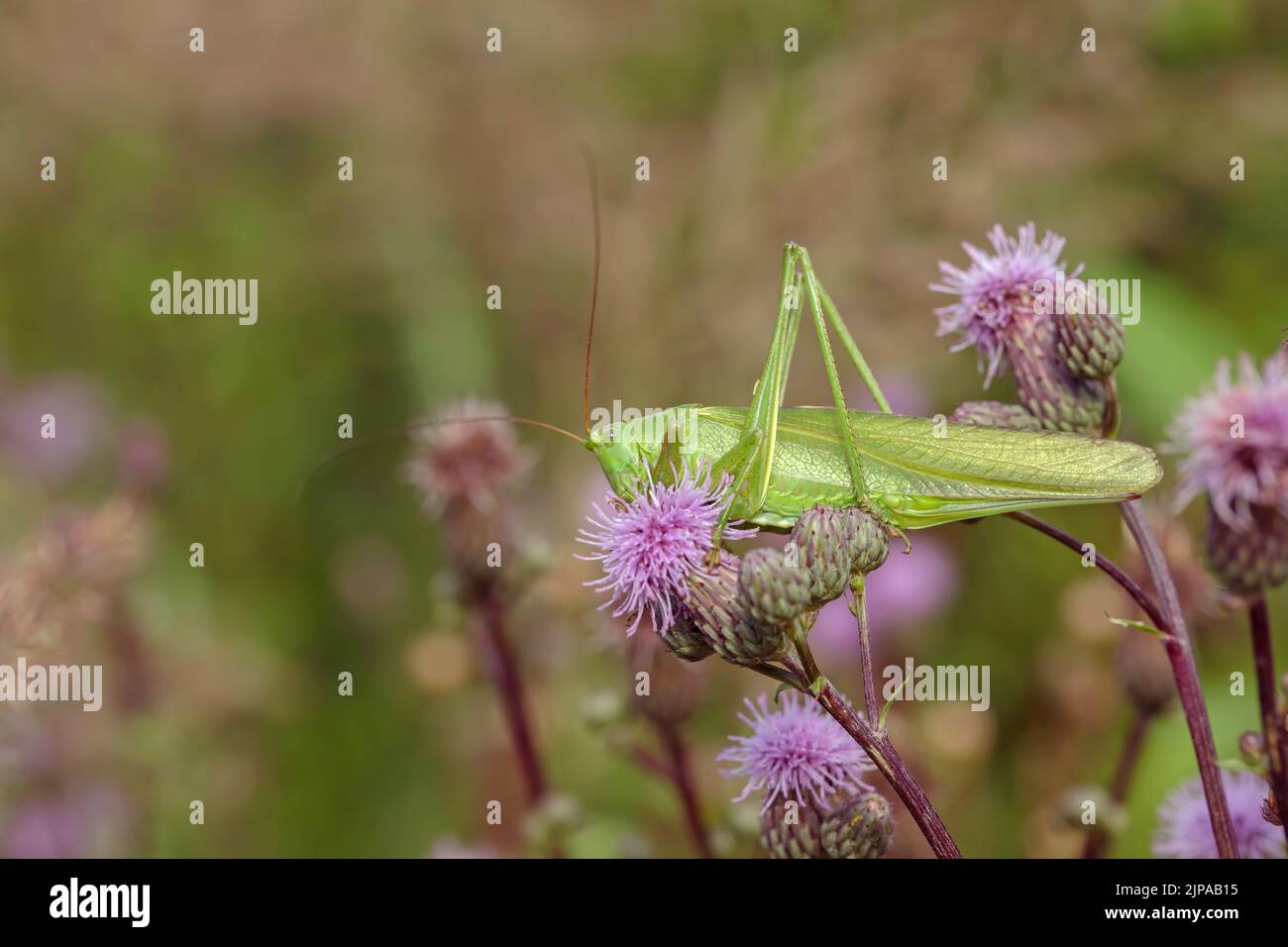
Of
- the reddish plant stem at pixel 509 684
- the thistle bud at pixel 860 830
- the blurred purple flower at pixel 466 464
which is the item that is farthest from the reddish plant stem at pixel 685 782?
the blurred purple flower at pixel 466 464

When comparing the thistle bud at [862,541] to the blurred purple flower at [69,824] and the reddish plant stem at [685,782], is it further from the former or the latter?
the blurred purple flower at [69,824]

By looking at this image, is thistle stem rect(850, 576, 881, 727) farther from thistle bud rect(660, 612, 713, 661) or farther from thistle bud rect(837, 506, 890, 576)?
thistle bud rect(660, 612, 713, 661)

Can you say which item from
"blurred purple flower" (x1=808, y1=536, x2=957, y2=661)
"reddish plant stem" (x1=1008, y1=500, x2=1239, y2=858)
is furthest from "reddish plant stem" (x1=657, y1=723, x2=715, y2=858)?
"blurred purple flower" (x1=808, y1=536, x2=957, y2=661)

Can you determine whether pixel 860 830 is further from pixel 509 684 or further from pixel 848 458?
pixel 509 684

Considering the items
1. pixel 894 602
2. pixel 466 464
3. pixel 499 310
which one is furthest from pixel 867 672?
pixel 499 310
